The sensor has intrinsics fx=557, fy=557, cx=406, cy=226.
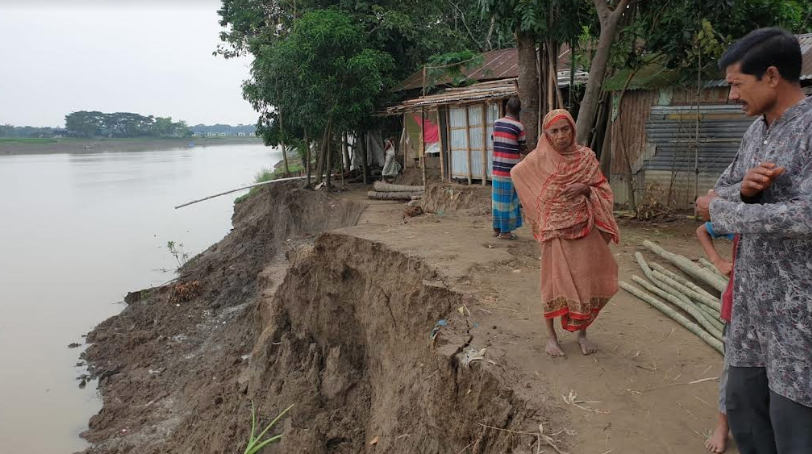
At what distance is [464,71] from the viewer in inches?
583

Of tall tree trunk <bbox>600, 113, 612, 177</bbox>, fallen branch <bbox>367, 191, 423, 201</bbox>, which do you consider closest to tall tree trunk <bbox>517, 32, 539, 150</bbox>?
tall tree trunk <bbox>600, 113, 612, 177</bbox>

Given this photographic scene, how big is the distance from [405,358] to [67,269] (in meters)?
17.1

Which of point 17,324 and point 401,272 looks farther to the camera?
point 17,324

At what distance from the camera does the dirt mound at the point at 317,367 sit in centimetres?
416

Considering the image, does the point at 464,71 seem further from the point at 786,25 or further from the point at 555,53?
the point at 786,25

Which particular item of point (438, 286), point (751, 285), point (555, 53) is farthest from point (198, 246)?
point (751, 285)

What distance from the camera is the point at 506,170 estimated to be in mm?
7160

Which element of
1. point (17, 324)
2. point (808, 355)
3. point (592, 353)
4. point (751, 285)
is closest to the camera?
point (808, 355)

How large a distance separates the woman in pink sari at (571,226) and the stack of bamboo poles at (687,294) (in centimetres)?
89

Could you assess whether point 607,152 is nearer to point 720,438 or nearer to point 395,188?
point 395,188

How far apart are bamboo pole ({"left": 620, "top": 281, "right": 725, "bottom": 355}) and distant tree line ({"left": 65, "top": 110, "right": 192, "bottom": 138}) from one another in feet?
257

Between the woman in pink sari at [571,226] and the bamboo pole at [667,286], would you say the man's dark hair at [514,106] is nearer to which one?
the bamboo pole at [667,286]

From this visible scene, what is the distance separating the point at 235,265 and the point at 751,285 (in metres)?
13.5

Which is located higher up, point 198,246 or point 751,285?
point 751,285
